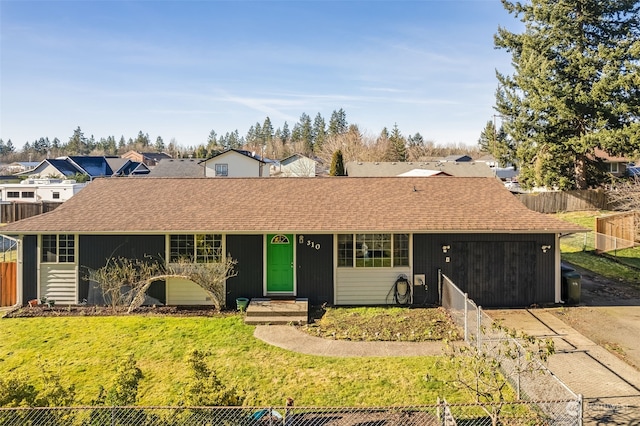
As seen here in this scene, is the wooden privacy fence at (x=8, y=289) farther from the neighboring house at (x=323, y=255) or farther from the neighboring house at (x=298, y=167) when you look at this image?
the neighboring house at (x=298, y=167)

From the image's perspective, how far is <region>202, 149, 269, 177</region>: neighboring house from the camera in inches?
1759

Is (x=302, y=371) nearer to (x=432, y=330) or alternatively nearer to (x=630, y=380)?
(x=432, y=330)

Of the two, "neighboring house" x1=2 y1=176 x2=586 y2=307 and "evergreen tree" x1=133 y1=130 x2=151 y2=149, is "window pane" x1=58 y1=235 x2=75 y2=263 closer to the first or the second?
"neighboring house" x1=2 y1=176 x2=586 y2=307

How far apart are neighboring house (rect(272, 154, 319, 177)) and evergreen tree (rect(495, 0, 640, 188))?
28615mm

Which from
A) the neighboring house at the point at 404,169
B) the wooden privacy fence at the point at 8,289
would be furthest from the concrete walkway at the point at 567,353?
the neighboring house at the point at 404,169

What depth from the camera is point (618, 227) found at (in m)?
21.0

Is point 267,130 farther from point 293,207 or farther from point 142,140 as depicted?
point 293,207

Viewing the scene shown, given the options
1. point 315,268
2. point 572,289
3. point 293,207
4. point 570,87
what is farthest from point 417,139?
point 315,268

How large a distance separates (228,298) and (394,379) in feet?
21.3

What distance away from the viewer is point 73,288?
42.8ft

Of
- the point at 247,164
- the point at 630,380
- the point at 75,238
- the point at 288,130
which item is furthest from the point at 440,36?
the point at 288,130

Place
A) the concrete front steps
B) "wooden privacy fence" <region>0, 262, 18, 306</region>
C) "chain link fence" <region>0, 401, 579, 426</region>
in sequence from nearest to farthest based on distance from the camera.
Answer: "chain link fence" <region>0, 401, 579, 426</region> → the concrete front steps → "wooden privacy fence" <region>0, 262, 18, 306</region>

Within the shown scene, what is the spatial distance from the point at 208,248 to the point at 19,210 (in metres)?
26.0

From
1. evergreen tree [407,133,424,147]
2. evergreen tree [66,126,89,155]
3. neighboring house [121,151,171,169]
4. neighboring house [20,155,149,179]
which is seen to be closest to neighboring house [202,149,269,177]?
neighboring house [20,155,149,179]
